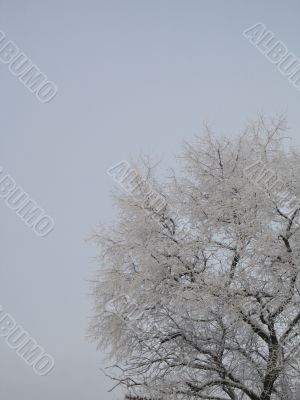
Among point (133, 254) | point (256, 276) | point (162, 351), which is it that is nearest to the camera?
point (256, 276)

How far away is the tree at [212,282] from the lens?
1054 cm

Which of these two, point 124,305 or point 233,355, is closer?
point 233,355

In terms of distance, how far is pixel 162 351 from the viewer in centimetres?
1145

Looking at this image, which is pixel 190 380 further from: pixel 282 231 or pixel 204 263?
pixel 282 231

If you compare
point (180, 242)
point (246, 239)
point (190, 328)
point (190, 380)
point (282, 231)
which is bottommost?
point (190, 380)

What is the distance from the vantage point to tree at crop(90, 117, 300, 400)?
10539 mm

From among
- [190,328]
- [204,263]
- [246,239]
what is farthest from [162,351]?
[246,239]

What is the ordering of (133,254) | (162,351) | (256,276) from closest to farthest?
(256,276) < (162,351) < (133,254)

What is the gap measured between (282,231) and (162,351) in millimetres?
3481

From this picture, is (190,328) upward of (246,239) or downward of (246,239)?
downward

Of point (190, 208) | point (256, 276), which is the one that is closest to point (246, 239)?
point (256, 276)

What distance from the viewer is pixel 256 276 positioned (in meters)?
10.7

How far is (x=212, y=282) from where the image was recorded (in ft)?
34.6

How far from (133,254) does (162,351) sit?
7.12ft
